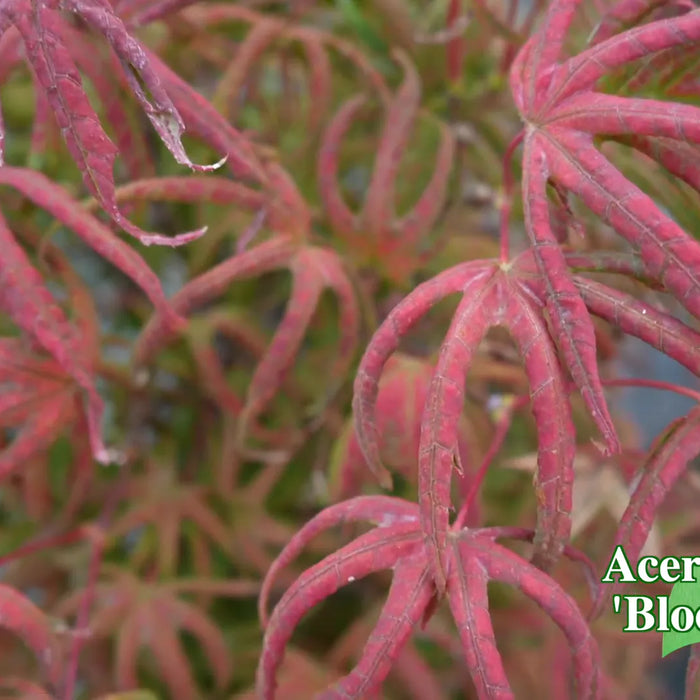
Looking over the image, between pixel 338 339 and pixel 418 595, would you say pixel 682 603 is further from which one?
pixel 338 339

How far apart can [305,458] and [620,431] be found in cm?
33

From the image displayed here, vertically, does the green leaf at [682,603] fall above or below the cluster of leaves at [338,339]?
below

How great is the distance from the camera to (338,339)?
0.76m

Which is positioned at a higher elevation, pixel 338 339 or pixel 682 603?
pixel 338 339

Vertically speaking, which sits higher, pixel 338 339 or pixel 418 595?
pixel 338 339

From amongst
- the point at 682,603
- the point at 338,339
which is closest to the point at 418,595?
the point at 682,603

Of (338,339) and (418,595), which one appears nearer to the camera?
(418,595)

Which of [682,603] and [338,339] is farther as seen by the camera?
[338,339]

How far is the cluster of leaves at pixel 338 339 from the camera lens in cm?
41

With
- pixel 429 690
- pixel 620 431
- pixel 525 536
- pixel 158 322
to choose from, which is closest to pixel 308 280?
pixel 158 322

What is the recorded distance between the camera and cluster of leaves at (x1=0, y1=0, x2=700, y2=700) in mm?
414

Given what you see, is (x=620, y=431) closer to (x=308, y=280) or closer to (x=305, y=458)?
(x=305, y=458)

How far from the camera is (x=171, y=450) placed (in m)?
0.83

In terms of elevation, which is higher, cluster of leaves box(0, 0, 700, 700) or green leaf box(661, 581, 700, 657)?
cluster of leaves box(0, 0, 700, 700)
